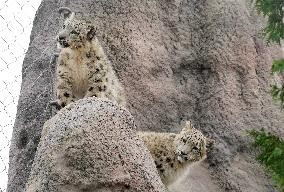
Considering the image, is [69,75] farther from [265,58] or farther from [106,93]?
[265,58]

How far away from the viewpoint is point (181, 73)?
A: 5.13m

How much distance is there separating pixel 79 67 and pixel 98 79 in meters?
0.13

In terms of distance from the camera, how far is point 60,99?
393 cm

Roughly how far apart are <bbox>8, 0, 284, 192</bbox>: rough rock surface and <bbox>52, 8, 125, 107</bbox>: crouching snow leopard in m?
0.54

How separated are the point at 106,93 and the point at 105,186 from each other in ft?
4.39

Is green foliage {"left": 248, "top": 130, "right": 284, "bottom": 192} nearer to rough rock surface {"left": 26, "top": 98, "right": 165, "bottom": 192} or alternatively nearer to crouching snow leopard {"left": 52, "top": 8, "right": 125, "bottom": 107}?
rough rock surface {"left": 26, "top": 98, "right": 165, "bottom": 192}

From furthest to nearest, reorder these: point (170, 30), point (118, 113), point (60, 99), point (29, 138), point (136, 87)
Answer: point (170, 30), point (136, 87), point (29, 138), point (60, 99), point (118, 113)

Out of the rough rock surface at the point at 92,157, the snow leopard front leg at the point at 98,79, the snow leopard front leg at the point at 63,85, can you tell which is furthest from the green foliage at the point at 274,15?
the rough rock surface at the point at 92,157

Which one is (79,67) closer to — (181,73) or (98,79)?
(98,79)

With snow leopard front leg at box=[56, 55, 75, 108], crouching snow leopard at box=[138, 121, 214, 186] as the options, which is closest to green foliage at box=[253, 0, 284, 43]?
crouching snow leopard at box=[138, 121, 214, 186]

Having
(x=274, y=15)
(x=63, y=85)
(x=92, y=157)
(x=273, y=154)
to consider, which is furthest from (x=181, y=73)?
(x=92, y=157)

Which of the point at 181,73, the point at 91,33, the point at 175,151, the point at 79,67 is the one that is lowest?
the point at 175,151

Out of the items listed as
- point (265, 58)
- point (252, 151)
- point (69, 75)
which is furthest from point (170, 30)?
point (69, 75)

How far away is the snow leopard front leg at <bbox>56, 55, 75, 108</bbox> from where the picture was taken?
3.93 metres
